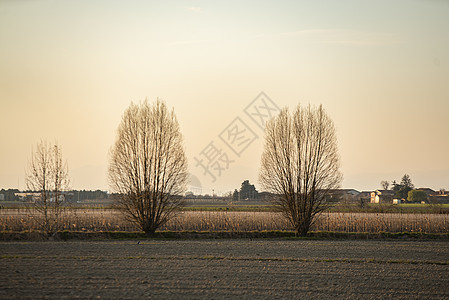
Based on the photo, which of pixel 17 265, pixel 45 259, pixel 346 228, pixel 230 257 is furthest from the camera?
pixel 346 228

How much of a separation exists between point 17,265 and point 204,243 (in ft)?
30.4

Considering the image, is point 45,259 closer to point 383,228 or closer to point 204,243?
point 204,243

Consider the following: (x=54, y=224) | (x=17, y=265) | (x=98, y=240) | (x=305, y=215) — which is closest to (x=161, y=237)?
(x=98, y=240)

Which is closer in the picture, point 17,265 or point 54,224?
point 17,265

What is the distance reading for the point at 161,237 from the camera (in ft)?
82.5

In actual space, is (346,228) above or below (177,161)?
below

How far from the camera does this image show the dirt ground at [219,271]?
12031 mm

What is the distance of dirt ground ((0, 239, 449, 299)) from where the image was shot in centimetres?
1203

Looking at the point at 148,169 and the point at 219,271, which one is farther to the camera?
the point at 148,169

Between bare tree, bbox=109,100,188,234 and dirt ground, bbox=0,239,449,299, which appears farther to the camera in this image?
bare tree, bbox=109,100,188,234

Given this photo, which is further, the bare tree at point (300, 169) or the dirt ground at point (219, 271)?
the bare tree at point (300, 169)

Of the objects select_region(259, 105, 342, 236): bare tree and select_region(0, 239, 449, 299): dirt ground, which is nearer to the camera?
select_region(0, 239, 449, 299): dirt ground

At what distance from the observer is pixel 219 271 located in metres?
14.9

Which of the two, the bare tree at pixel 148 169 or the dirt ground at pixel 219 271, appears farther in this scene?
the bare tree at pixel 148 169
